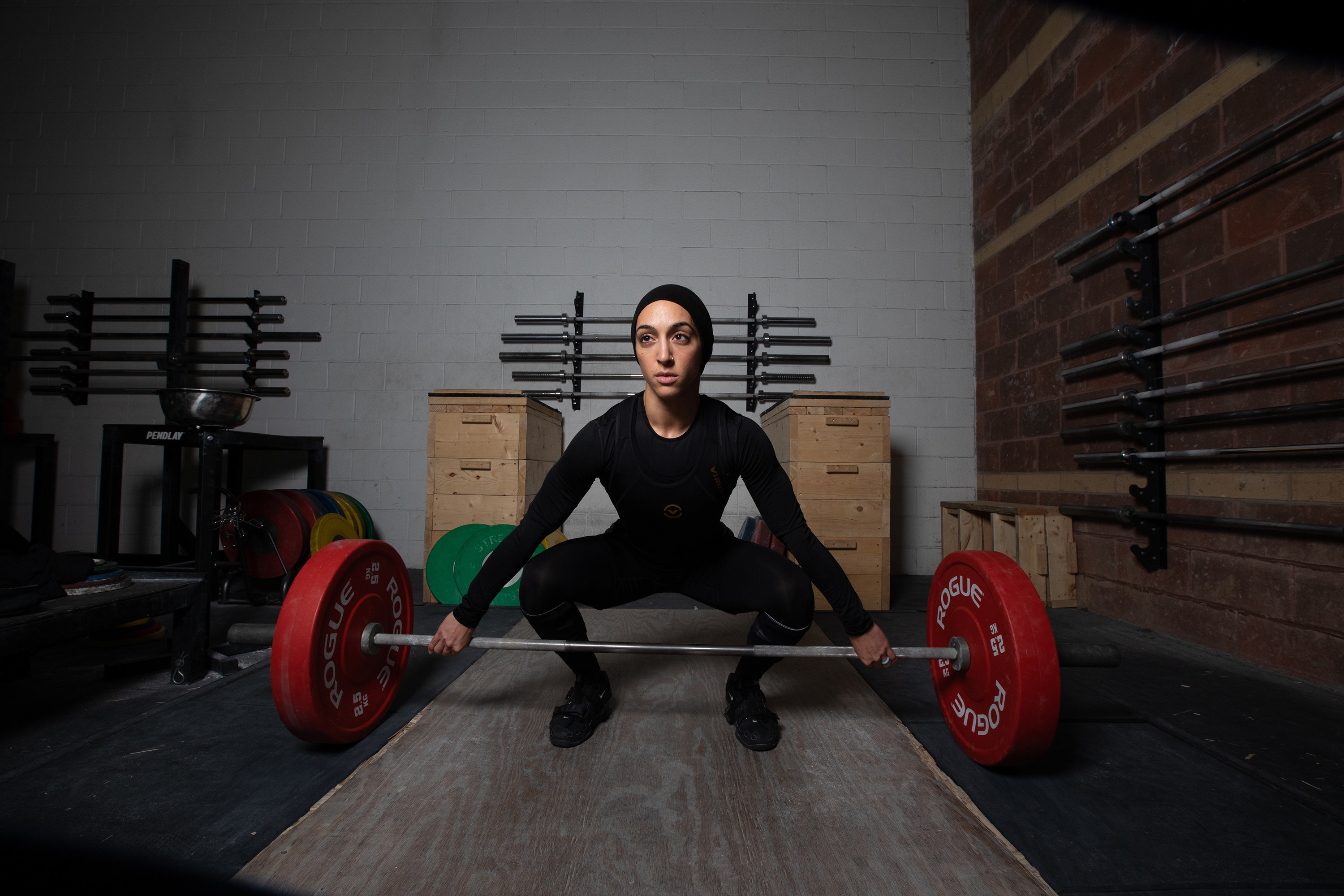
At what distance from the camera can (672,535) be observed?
4.72 feet

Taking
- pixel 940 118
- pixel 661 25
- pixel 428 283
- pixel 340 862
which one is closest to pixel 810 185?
pixel 940 118

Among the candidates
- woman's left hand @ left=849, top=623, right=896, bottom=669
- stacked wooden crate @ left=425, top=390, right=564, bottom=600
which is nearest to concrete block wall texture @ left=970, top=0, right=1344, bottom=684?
woman's left hand @ left=849, top=623, right=896, bottom=669

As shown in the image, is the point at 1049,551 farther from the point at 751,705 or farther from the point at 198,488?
the point at 198,488

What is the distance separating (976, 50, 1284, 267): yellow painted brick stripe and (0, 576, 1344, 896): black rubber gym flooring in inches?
78.4

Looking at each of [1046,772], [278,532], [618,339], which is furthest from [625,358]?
[1046,772]

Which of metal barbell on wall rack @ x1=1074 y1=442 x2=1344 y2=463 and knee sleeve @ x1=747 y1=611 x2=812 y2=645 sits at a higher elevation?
metal barbell on wall rack @ x1=1074 y1=442 x2=1344 y2=463

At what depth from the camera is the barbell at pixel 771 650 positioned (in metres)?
1.16

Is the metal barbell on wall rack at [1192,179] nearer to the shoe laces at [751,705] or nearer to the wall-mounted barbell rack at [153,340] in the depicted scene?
the shoe laces at [751,705]

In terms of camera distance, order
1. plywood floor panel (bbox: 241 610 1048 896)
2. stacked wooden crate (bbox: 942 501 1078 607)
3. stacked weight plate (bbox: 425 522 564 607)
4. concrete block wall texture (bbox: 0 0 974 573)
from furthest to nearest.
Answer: concrete block wall texture (bbox: 0 0 974 573) < stacked wooden crate (bbox: 942 501 1078 607) < stacked weight plate (bbox: 425 522 564 607) < plywood floor panel (bbox: 241 610 1048 896)

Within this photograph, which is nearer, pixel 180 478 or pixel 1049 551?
pixel 1049 551

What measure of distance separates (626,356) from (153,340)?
293 centimetres

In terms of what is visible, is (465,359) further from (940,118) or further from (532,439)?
(940,118)

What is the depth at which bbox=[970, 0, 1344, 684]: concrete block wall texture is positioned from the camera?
184 centimetres

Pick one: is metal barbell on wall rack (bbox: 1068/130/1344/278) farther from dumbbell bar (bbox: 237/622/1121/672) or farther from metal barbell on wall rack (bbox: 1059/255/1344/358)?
dumbbell bar (bbox: 237/622/1121/672)
